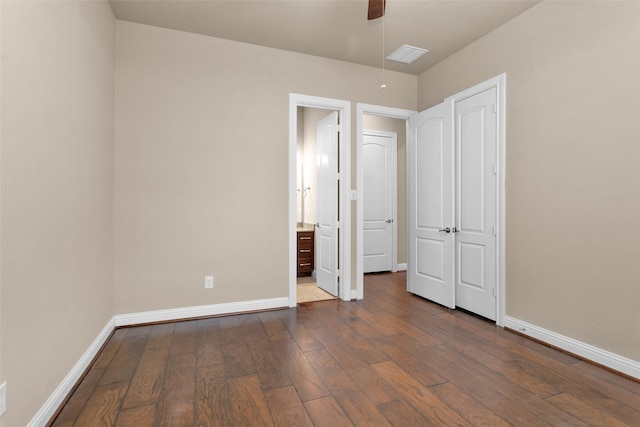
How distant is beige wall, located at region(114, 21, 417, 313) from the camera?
3.20 meters

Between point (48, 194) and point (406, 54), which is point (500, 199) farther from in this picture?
point (48, 194)

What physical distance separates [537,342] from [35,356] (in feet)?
11.3

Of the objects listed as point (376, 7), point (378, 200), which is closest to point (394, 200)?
point (378, 200)

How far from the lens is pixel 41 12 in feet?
5.58

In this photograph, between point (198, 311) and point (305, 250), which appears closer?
point (198, 311)

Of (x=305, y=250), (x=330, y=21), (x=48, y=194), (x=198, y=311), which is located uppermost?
(x=330, y=21)

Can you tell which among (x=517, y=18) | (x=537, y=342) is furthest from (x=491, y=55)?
(x=537, y=342)

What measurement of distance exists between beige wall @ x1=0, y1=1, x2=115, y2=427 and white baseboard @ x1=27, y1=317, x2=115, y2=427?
48mm

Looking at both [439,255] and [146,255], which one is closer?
[146,255]

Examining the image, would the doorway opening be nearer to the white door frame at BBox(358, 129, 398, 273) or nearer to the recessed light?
the recessed light

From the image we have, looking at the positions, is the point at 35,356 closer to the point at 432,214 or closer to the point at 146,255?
the point at 146,255

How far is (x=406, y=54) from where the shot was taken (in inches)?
149

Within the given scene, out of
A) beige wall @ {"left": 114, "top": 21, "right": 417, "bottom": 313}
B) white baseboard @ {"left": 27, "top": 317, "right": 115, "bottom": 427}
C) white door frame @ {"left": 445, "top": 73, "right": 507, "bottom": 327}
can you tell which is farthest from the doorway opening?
white baseboard @ {"left": 27, "top": 317, "right": 115, "bottom": 427}

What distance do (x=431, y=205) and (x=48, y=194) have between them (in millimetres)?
3541
